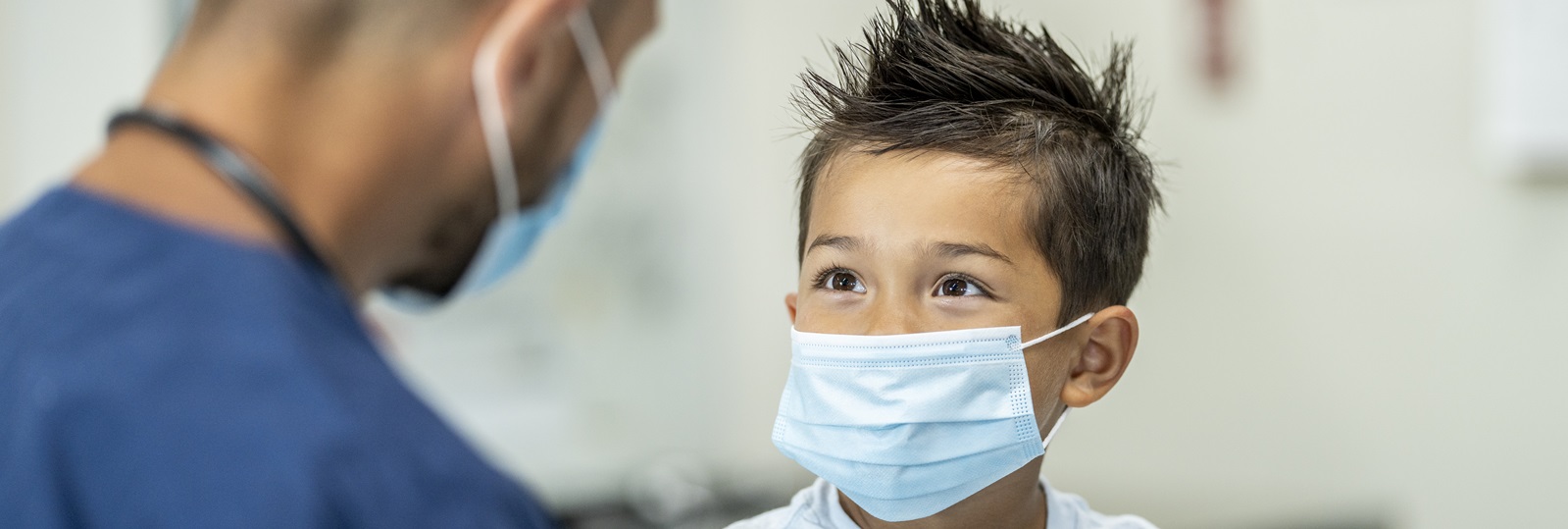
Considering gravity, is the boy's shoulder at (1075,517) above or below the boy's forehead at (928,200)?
below

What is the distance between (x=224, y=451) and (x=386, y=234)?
307mm

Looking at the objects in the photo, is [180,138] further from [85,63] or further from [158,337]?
[85,63]

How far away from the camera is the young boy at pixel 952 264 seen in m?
0.73

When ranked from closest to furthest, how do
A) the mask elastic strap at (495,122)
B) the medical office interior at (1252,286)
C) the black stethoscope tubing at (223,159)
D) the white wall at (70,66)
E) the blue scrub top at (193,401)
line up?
1. the blue scrub top at (193,401)
2. the black stethoscope tubing at (223,159)
3. the mask elastic strap at (495,122)
4. the white wall at (70,66)
5. the medical office interior at (1252,286)

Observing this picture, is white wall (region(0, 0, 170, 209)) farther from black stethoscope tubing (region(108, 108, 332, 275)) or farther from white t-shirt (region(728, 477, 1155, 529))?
white t-shirt (region(728, 477, 1155, 529))

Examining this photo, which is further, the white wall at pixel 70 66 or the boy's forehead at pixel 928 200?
the white wall at pixel 70 66

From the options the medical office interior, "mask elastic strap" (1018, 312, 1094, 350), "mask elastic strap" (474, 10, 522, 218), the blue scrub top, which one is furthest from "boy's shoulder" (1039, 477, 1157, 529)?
the medical office interior

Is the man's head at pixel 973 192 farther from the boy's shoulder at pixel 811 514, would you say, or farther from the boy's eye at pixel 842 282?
the boy's shoulder at pixel 811 514

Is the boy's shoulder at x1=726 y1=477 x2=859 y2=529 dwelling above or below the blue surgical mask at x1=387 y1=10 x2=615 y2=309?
below

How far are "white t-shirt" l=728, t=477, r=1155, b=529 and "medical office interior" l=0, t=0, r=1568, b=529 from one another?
1522 millimetres

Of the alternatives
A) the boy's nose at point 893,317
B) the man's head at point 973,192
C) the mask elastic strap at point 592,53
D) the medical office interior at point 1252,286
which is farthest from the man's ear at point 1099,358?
the medical office interior at point 1252,286

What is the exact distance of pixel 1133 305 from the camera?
85cm

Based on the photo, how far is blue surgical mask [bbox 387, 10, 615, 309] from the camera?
88 centimetres

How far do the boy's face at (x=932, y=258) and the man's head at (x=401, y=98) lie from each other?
11.4 inches
